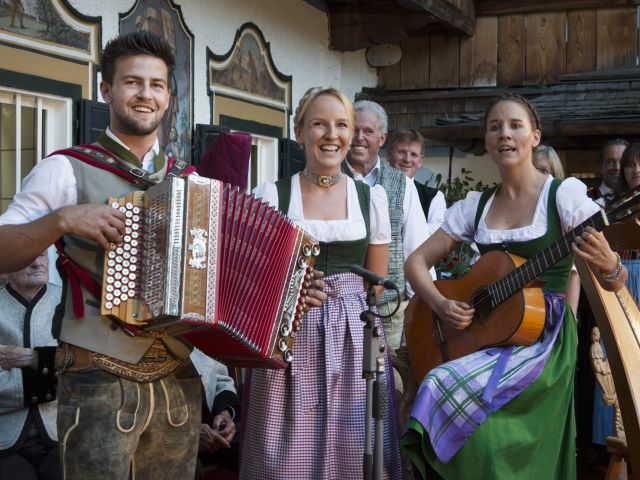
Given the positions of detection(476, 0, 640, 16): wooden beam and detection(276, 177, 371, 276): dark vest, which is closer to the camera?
detection(276, 177, 371, 276): dark vest

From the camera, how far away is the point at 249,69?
6664 millimetres

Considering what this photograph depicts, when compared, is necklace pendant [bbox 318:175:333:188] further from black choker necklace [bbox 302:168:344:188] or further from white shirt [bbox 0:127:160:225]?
white shirt [bbox 0:127:160:225]

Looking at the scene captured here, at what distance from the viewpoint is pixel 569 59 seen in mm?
8789

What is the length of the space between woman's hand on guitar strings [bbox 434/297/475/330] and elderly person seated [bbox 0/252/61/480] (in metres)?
1.48

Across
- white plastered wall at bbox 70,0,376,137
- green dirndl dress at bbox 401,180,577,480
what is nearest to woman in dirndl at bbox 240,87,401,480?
green dirndl dress at bbox 401,180,577,480

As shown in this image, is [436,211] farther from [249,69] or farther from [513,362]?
[249,69]

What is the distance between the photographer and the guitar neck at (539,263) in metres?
2.86

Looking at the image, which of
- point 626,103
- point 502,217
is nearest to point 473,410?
point 502,217

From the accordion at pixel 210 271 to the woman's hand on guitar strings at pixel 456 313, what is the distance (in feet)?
2.69

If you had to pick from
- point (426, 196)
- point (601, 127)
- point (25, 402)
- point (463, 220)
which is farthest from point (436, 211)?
point (601, 127)

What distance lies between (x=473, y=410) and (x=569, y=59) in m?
6.68

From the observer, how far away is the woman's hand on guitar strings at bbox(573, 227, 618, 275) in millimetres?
2828

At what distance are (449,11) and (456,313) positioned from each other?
541cm

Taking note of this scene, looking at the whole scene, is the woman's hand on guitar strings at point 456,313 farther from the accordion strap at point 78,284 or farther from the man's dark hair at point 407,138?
the man's dark hair at point 407,138
